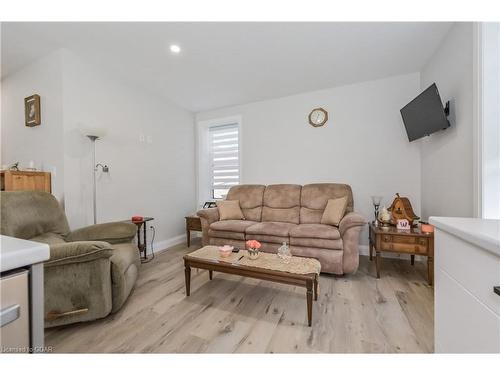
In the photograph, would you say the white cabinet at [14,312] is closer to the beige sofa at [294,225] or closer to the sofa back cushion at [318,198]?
the beige sofa at [294,225]

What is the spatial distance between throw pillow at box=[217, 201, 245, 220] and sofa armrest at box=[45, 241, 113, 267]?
5.73 feet

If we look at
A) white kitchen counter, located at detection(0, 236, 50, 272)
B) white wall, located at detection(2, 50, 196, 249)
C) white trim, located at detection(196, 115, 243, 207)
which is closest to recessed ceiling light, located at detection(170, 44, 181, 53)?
white wall, located at detection(2, 50, 196, 249)

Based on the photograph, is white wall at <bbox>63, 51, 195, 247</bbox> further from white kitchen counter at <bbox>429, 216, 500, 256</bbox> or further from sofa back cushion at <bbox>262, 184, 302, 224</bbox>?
white kitchen counter at <bbox>429, 216, 500, 256</bbox>

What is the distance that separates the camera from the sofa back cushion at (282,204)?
2998mm

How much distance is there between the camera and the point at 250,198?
3.31 meters

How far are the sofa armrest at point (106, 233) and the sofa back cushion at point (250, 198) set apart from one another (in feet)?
5.35

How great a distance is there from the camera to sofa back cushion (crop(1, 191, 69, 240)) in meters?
1.54

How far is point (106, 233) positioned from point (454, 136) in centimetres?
334

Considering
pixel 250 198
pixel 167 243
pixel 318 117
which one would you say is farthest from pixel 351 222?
pixel 167 243

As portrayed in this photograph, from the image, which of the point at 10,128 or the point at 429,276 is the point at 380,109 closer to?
the point at 429,276

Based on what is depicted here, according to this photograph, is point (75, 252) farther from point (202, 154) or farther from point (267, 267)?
point (202, 154)

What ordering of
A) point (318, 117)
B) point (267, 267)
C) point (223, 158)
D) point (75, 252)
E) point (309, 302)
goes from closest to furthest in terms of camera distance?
1. point (75, 252)
2. point (309, 302)
3. point (267, 267)
4. point (318, 117)
5. point (223, 158)

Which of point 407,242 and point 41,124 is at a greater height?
point 41,124

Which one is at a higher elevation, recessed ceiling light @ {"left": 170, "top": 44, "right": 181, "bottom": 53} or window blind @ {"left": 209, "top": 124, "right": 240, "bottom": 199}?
recessed ceiling light @ {"left": 170, "top": 44, "right": 181, "bottom": 53}
